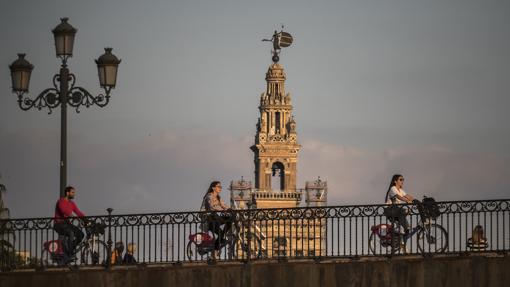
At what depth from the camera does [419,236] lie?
5278 cm

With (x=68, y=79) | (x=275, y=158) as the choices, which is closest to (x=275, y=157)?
(x=275, y=158)

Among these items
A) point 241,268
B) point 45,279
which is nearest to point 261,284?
point 241,268

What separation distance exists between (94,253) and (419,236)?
6541 millimetres

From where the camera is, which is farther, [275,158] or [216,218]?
[275,158]

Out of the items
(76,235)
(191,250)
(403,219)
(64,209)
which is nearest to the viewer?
(64,209)

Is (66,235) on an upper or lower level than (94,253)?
upper

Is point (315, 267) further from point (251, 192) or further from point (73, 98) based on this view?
point (251, 192)

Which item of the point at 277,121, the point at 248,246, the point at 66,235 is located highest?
the point at 277,121

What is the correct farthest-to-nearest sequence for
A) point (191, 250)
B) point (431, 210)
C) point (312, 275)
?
1. point (191, 250)
2. point (431, 210)
3. point (312, 275)

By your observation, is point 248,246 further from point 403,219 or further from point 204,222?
point 403,219

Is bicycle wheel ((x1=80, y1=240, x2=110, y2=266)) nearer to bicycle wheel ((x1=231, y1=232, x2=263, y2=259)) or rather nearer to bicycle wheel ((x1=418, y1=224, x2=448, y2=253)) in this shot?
bicycle wheel ((x1=231, y1=232, x2=263, y2=259))

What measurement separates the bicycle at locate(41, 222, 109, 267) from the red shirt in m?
0.44

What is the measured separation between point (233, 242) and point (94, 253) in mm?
2810

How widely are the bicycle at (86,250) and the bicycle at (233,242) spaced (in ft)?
5.95
